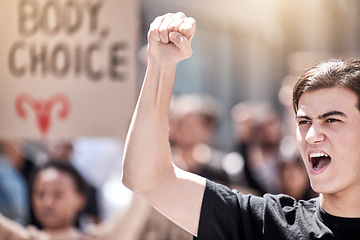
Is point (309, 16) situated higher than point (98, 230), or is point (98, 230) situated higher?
point (309, 16)

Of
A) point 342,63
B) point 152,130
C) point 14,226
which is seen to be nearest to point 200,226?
point 152,130

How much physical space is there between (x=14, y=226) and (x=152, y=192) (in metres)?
1.13

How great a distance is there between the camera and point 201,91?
989cm

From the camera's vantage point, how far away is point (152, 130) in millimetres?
2148

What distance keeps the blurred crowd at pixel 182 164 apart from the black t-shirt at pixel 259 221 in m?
1.68

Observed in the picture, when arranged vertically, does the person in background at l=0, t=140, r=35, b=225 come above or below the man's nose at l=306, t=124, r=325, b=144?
below

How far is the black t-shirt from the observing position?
6.94 ft

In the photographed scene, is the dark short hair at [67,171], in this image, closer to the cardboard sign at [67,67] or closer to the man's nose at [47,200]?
the man's nose at [47,200]

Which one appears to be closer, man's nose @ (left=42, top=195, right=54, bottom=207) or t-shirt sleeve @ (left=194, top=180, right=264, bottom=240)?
t-shirt sleeve @ (left=194, top=180, right=264, bottom=240)

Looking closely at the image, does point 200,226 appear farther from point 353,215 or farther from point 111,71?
point 111,71

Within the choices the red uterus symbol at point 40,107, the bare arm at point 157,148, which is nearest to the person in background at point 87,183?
the red uterus symbol at point 40,107

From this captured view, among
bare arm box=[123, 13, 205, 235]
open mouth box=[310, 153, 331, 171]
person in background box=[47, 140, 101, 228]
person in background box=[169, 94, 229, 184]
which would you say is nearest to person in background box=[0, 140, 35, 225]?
person in background box=[47, 140, 101, 228]

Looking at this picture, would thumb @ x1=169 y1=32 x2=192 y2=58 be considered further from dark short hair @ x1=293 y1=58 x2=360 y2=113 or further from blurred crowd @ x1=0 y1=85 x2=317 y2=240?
blurred crowd @ x1=0 y1=85 x2=317 y2=240

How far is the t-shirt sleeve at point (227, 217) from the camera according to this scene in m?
2.16
